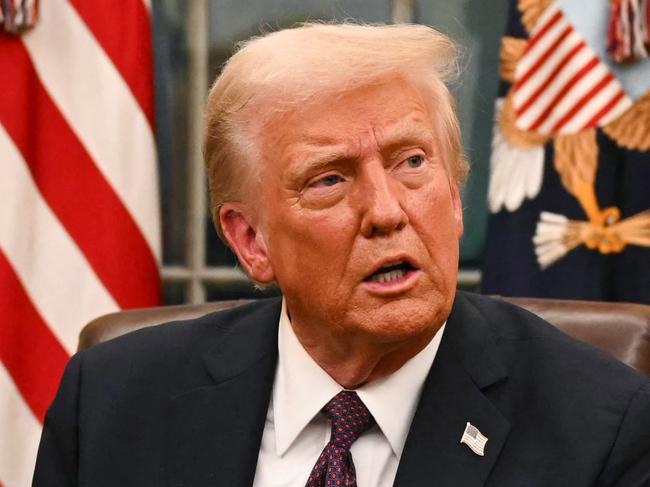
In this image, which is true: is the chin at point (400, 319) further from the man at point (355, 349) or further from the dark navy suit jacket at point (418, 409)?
the dark navy suit jacket at point (418, 409)

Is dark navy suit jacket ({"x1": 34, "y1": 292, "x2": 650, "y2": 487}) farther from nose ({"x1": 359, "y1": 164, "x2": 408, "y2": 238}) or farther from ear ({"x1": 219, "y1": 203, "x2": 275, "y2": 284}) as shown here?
nose ({"x1": 359, "y1": 164, "x2": 408, "y2": 238})

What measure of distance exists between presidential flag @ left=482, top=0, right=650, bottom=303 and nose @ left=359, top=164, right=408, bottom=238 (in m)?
1.05

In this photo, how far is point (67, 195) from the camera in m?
3.14

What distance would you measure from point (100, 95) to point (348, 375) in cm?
145

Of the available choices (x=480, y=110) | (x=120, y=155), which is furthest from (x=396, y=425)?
(x=480, y=110)

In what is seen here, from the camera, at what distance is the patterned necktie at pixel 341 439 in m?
1.90

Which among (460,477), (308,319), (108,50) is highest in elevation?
(108,50)

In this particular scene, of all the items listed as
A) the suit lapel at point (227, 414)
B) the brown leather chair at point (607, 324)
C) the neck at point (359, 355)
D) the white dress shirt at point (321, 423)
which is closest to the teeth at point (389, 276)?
the neck at point (359, 355)

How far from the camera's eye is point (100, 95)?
313 cm

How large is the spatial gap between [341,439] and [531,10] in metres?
1.44

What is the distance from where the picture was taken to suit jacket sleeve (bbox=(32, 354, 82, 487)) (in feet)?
7.07

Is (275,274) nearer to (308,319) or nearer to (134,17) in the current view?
(308,319)

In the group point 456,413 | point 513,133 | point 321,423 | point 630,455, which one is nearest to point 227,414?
point 321,423

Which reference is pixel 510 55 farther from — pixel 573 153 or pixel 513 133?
pixel 573 153
